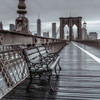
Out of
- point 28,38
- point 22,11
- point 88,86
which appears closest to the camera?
point 88,86

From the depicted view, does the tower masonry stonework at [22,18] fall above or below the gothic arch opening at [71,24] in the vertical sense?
below

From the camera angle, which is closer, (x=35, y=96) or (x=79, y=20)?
(x=35, y=96)

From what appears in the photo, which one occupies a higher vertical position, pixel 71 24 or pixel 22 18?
pixel 71 24

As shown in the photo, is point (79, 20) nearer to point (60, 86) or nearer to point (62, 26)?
point (62, 26)

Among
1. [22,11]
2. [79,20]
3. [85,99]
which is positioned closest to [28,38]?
[85,99]

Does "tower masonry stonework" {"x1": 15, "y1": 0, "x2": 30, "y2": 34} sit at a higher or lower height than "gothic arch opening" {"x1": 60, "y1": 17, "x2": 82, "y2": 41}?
lower

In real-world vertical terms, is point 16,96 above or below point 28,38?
below

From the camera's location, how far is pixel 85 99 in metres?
3.68

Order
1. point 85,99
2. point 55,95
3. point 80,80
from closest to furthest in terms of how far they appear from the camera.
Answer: point 85,99, point 55,95, point 80,80

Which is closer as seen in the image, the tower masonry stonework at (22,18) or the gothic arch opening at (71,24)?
the tower masonry stonework at (22,18)

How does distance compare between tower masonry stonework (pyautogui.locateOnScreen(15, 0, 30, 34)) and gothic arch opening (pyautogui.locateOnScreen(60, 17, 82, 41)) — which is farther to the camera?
gothic arch opening (pyautogui.locateOnScreen(60, 17, 82, 41))

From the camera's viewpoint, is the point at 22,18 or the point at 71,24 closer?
the point at 22,18

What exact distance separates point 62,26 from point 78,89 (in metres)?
110

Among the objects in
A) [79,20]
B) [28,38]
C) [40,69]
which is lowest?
[40,69]
